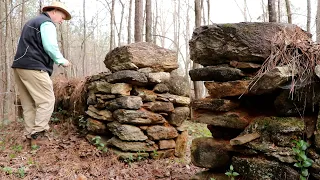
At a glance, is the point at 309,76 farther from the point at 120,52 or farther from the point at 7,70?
the point at 7,70

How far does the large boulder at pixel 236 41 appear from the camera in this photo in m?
3.04

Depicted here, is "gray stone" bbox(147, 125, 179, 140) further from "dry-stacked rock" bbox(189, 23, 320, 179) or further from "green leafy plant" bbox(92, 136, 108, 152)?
"dry-stacked rock" bbox(189, 23, 320, 179)

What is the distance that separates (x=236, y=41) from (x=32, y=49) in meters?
3.41

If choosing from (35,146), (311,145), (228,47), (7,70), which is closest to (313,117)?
(311,145)

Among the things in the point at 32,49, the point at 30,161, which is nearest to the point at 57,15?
the point at 32,49

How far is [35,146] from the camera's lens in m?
4.47

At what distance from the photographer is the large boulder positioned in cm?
304

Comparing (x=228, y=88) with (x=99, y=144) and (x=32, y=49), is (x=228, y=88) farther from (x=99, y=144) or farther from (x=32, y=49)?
(x=32, y=49)

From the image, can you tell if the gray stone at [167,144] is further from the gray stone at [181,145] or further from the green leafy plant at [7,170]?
the green leafy plant at [7,170]

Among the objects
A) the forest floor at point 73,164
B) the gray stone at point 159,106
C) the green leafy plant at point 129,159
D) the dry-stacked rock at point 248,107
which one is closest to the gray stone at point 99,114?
the forest floor at point 73,164

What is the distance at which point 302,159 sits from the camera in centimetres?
251

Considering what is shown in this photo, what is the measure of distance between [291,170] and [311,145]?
13.3 inches

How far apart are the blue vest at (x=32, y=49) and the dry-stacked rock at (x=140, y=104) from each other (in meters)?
1.28

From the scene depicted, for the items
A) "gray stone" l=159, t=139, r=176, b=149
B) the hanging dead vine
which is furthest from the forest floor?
the hanging dead vine
